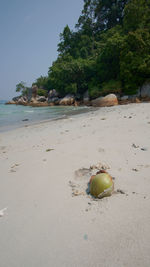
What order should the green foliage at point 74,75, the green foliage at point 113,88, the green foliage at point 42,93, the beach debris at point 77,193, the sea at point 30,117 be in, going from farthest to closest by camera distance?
the green foliage at point 42,93 → the green foliage at point 74,75 → the green foliage at point 113,88 → the sea at point 30,117 → the beach debris at point 77,193

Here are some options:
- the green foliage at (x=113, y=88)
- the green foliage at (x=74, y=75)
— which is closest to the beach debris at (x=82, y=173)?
the green foliage at (x=113, y=88)

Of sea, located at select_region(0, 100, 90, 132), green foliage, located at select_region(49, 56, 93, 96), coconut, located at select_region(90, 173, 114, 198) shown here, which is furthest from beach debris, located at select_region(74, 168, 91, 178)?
green foliage, located at select_region(49, 56, 93, 96)

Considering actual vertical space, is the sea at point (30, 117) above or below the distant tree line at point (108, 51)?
below

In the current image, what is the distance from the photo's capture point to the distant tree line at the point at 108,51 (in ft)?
51.8

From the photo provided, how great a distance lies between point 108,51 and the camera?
18953 mm

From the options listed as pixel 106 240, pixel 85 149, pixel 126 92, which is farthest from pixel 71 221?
pixel 126 92

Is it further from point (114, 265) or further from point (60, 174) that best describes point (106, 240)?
point (60, 174)

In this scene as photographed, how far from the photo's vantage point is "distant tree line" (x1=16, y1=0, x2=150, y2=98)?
15.8m

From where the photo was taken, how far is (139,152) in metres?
2.43

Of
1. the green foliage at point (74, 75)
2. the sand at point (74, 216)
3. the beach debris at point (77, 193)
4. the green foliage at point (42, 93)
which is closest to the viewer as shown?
the sand at point (74, 216)

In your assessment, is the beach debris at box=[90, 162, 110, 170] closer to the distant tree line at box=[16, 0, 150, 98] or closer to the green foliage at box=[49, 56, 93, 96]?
the distant tree line at box=[16, 0, 150, 98]

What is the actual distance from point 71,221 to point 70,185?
54 centimetres

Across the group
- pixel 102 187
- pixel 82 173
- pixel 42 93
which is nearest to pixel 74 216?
pixel 102 187

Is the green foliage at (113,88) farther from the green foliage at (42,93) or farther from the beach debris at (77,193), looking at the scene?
the green foliage at (42,93)
